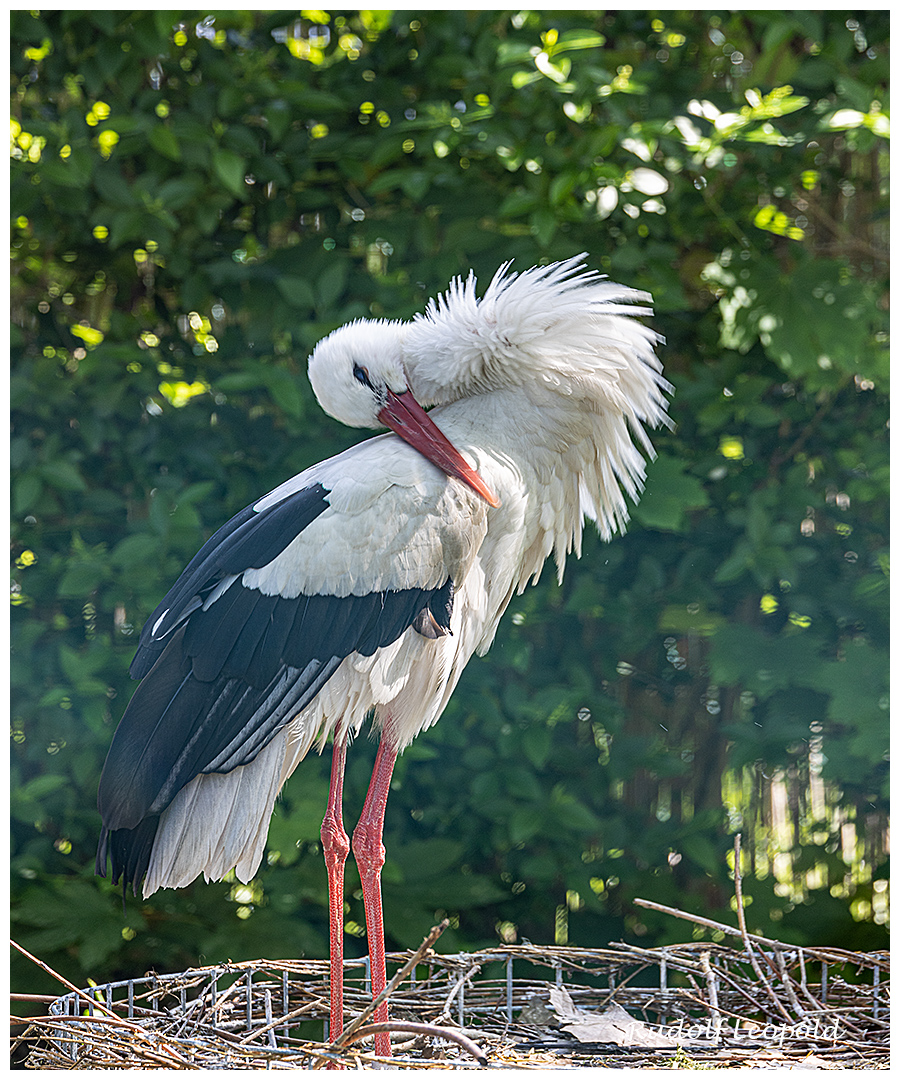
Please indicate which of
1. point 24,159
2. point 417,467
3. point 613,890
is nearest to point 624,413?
point 417,467

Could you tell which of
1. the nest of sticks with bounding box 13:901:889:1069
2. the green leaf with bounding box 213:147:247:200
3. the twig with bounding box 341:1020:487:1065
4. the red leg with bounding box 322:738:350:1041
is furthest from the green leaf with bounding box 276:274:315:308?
the twig with bounding box 341:1020:487:1065

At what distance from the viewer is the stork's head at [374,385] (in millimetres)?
998

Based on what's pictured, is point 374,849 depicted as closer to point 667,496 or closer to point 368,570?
point 368,570

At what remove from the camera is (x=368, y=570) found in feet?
3.20

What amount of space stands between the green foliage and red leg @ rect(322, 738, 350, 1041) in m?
0.44

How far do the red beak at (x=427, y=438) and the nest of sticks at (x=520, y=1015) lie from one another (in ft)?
1.64

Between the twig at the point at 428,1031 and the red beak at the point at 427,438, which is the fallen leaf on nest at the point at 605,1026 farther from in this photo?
the red beak at the point at 427,438

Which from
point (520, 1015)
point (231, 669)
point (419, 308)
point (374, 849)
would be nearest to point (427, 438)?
point (231, 669)

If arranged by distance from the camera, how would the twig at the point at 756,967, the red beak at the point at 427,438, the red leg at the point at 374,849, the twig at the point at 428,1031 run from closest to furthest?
the twig at the point at 428,1031, the red beak at the point at 427,438, the red leg at the point at 374,849, the twig at the point at 756,967

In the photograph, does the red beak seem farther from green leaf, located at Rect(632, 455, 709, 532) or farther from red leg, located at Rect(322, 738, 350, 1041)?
green leaf, located at Rect(632, 455, 709, 532)

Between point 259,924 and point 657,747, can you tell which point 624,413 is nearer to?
point 657,747

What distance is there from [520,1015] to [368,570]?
648 millimetres

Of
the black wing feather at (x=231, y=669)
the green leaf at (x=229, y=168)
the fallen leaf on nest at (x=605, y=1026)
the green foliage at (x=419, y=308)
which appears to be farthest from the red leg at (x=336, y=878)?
the green leaf at (x=229, y=168)

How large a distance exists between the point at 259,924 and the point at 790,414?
1154mm
